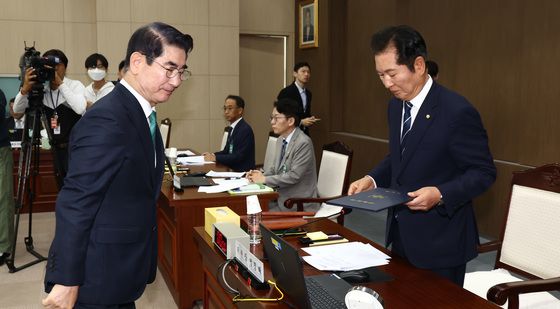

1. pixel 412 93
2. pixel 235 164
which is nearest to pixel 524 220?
pixel 412 93

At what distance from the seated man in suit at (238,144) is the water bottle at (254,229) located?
235cm

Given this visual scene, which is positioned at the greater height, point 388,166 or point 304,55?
point 304,55

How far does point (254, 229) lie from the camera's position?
2.14 meters

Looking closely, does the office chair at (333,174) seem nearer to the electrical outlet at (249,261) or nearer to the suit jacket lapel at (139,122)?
the electrical outlet at (249,261)

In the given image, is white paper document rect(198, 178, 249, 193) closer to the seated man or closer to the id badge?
the seated man

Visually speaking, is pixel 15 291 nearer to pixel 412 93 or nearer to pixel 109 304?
pixel 109 304

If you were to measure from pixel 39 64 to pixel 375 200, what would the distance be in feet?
9.80

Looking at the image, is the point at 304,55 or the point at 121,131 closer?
the point at 121,131

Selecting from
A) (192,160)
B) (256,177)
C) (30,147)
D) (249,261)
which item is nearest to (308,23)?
(192,160)

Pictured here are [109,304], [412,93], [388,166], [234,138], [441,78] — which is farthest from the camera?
[441,78]

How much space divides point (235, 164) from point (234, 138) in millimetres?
234

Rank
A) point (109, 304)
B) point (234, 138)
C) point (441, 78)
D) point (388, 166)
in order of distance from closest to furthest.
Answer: point (109, 304)
point (388, 166)
point (234, 138)
point (441, 78)

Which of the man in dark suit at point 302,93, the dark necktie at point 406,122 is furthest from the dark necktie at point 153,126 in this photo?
the man in dark suit at point 302,93

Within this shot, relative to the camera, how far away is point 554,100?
4113 millimetres
